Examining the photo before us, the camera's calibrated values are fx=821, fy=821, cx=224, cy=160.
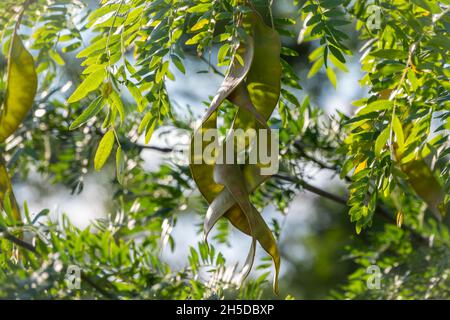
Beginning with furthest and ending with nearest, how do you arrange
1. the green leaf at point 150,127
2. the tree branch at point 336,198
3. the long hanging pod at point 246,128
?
1. the tree branch at point 336,198
2. the green leaf at point 150,127
3. the long hanging pod at point 246,128

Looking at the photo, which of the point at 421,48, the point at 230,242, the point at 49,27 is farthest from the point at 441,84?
the point at 230,242

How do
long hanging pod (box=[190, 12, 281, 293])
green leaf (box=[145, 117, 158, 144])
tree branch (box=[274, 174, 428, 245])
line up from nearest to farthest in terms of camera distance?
long hanging pod (box=[190, 12, 281, 293]), green leaf (box=[145, 117, 158, 144]), tree branch (box=[274, 174, 428, 245])

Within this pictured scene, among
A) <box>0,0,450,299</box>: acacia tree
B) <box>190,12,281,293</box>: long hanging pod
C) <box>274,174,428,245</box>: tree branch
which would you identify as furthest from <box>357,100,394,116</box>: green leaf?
<box>274,174,428,245</box>: tree branch

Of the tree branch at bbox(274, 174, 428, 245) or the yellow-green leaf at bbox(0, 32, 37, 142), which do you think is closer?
the yellow-green leaf at bbox(0, 32, 37, 142)

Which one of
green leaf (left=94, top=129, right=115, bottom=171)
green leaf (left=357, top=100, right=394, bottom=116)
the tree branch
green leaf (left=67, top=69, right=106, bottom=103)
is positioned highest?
green leaf (left=67, top=69, right=106, bottom=103)

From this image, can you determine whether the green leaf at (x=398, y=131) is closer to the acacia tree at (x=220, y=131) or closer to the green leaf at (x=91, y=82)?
the acacia tree at (x=220, y=131)

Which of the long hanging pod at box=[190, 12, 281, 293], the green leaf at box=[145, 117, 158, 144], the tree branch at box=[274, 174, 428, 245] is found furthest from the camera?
Answer: the tree branch at box=[274, 174, 428, 245]

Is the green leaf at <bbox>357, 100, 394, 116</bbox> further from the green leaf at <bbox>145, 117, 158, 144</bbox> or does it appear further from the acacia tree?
the green leaf at <bbox>145, 117, 158, 144</bbox>

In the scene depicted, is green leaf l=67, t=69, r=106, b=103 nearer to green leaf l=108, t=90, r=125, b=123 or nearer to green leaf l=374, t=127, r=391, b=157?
green leaf l=108, t=90, r=125, b=123

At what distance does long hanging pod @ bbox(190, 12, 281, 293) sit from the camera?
565mm

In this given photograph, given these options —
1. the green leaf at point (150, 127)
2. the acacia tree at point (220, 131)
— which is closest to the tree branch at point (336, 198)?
the acacia tree at point (220, 131)

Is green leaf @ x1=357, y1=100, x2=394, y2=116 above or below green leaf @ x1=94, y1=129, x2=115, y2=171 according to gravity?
above

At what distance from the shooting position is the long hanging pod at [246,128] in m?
0.56

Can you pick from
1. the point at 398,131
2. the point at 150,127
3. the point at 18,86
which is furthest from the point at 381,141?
the point at 18,86
